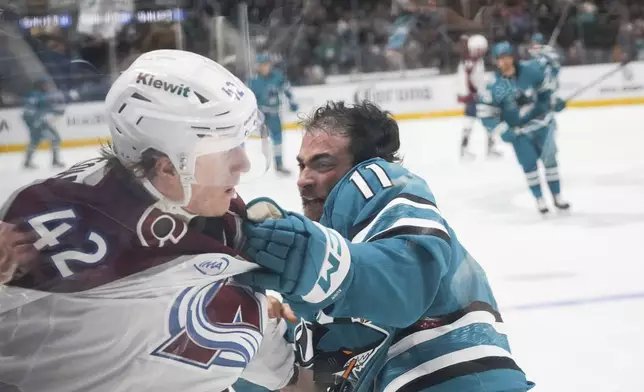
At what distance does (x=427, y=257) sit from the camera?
776 millimetres

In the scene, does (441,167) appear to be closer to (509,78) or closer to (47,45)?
(509,78)

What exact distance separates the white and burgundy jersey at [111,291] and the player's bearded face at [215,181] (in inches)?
0.5

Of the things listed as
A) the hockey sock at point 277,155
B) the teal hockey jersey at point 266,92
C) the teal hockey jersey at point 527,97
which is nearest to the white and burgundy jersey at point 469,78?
the teal hockey jersey at point 527,97

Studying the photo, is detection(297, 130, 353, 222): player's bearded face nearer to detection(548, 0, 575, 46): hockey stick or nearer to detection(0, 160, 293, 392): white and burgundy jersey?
detection(0, 160, 293, 392): white and burgundy jersey

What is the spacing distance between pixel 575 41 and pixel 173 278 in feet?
25.0

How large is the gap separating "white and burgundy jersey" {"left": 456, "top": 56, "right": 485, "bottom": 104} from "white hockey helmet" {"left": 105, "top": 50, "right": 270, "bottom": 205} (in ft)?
20.1

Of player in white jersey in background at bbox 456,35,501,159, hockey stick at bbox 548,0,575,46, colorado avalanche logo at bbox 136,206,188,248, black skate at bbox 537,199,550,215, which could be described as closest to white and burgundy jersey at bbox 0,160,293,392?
colorado avalanche logo at bbox 136,206,188,248

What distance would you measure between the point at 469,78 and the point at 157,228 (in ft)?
21.5

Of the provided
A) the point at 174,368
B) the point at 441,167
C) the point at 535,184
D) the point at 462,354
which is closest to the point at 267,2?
the point at 462,354

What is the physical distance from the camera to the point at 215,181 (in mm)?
629

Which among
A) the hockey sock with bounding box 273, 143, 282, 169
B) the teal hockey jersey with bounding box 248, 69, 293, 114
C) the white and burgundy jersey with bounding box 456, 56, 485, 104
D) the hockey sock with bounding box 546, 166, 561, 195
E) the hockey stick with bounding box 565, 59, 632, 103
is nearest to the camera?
the teal hockey jersey with bounding box 248, 69, 293, 114

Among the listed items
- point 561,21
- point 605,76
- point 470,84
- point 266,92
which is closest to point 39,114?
point 266,92

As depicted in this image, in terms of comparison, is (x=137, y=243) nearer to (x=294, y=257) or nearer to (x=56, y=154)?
(x=294, y=257)

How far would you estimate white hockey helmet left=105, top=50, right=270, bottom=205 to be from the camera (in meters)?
0.60
